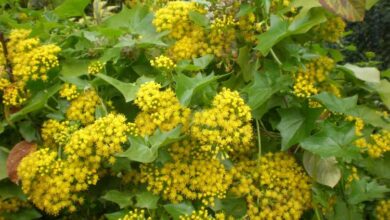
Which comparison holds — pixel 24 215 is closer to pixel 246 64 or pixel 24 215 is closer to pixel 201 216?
pixel 201 216

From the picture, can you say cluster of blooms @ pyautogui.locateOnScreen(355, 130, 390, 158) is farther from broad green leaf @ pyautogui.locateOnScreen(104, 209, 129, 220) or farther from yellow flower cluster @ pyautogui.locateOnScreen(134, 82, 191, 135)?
broad green leaf @ pyautogui.locateOnScreen(104, 209, 129, 220)

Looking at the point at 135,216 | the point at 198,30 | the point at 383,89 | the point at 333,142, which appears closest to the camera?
the point at 135,216

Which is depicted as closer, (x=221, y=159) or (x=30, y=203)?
(x=221, y=159)

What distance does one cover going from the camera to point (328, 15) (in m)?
1.51

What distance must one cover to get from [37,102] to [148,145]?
1.19 feet

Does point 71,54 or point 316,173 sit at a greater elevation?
point 71,54

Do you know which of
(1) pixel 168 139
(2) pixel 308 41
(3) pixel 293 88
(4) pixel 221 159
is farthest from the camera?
(2) pixel 308 41

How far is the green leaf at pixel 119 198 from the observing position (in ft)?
4.23

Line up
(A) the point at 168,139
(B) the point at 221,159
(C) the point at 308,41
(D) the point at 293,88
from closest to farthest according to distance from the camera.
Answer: (A) the point at 168,139
(B) the point at 221,159
(D) the point at 293,88
(C) the point at 308,41

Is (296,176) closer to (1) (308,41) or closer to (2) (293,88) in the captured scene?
(2) (293,88)

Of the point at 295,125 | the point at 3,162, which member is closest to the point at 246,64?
the point at 295,125

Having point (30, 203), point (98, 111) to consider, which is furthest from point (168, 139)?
point (30, 203)

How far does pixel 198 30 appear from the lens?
1.55 m

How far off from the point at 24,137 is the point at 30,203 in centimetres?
18
